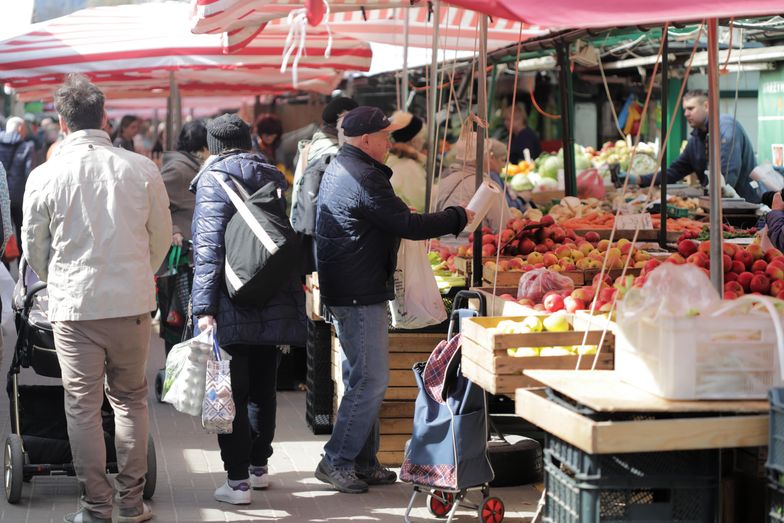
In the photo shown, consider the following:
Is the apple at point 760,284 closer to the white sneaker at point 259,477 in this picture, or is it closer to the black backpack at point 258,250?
the black backpack at point 258,250

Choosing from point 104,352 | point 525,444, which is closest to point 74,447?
point 104,352

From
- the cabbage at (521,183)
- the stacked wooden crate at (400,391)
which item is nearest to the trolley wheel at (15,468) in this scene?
the stacked wooden crate at (400,391)

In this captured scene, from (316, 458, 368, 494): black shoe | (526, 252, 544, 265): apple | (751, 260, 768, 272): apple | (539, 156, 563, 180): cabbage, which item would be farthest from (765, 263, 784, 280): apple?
(539, 156, 563, 180): cabbage

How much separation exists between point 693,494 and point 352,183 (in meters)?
2.65

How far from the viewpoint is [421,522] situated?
226 inches

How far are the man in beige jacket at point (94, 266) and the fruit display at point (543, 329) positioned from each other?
165 cm

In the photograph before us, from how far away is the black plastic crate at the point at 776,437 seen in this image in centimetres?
374

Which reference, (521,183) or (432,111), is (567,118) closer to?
(521,183)

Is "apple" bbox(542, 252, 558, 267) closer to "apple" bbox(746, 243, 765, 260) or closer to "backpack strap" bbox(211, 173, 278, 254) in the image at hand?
"apple" bbox(746, 243, 765, 260)

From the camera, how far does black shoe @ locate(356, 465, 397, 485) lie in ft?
21.2

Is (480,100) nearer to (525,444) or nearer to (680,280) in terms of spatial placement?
(525,444)

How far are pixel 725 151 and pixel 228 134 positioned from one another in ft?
20.4

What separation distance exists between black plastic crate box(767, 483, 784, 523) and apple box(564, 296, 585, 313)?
159cm

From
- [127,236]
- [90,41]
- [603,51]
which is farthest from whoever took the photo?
[603,51]
